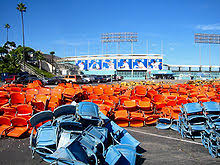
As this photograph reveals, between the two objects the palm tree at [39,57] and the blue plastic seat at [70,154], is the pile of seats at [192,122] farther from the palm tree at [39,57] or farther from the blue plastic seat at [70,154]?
the palm tree at [39,57]

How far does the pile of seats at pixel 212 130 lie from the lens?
5.66m

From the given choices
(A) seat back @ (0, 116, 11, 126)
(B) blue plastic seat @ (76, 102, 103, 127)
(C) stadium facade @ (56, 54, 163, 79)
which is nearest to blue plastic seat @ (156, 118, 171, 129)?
(B) blue plastic seat @ (76, 102, 103, 127)

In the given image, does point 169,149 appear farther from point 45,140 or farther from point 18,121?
point 18,121

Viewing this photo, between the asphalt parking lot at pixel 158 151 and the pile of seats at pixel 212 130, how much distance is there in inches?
8.4

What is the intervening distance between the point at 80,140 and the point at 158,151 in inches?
108

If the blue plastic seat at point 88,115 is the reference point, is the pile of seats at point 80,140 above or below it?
below

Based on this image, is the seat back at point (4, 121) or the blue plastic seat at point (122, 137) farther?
the seat back at point (4, 121)

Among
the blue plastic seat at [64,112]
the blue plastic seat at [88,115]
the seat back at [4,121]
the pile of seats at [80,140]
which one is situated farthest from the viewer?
the seat back at [4,121]

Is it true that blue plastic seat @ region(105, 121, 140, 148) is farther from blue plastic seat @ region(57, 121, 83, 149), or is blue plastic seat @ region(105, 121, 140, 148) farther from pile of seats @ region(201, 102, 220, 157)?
pile of seats @ region(201, 102, 220, 157)

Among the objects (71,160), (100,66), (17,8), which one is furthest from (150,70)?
(71,160)

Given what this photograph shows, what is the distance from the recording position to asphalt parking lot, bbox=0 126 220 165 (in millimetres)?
5402

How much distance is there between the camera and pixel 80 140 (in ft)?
15.4

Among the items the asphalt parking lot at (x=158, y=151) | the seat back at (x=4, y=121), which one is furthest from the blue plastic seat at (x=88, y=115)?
the seat back at (x=4, y=121)

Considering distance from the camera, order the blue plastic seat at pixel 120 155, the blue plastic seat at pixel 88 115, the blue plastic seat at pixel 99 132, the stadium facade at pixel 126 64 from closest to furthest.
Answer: the blue plastic seat at pixel 120 155 → the blue plastic seat at pixel 99 132 → the blue plastic seat at pixel 88 115 → the stadium facade at pixel 126 64
